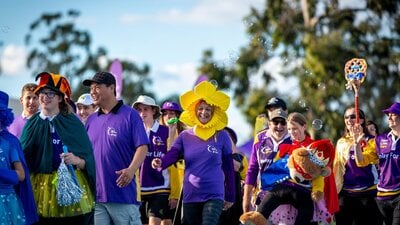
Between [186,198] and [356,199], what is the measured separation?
10.1 feet

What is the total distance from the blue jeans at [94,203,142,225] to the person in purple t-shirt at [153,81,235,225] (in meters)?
1.14

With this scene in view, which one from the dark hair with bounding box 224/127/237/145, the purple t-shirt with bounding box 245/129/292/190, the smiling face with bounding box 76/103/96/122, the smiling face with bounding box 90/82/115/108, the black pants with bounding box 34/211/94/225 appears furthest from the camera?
the dark hair with bounding box 224/127/237/145

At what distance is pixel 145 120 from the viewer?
12320 mm

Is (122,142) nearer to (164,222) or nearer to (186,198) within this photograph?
(186,198)

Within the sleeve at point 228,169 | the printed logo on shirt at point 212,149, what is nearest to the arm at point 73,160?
the printed logo on shirt at point 212,149

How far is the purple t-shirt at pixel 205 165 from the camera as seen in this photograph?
1048 centimetres

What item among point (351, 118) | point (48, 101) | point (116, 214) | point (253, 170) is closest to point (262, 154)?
point (253, 170)

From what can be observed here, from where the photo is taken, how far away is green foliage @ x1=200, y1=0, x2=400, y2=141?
28.9 meters

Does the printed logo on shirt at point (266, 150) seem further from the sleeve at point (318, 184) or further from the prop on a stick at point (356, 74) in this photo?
the prop on a stick at point (356, 74)

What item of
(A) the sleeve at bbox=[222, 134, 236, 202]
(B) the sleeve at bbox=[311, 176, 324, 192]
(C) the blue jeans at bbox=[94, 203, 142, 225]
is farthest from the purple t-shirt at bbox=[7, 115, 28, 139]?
(B) the sleeve at bbox=[311, 176, 324, 192]

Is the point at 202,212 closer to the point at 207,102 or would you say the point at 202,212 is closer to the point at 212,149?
the point at 212,149

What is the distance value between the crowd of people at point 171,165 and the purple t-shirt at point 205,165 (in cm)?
1

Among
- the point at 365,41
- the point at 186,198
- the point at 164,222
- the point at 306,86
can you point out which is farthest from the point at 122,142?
the point at 365,41

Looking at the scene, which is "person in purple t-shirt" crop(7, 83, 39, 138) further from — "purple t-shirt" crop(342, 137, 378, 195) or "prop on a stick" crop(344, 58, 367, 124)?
"purple t-shirt" crop(342, 137, 378, 195)
